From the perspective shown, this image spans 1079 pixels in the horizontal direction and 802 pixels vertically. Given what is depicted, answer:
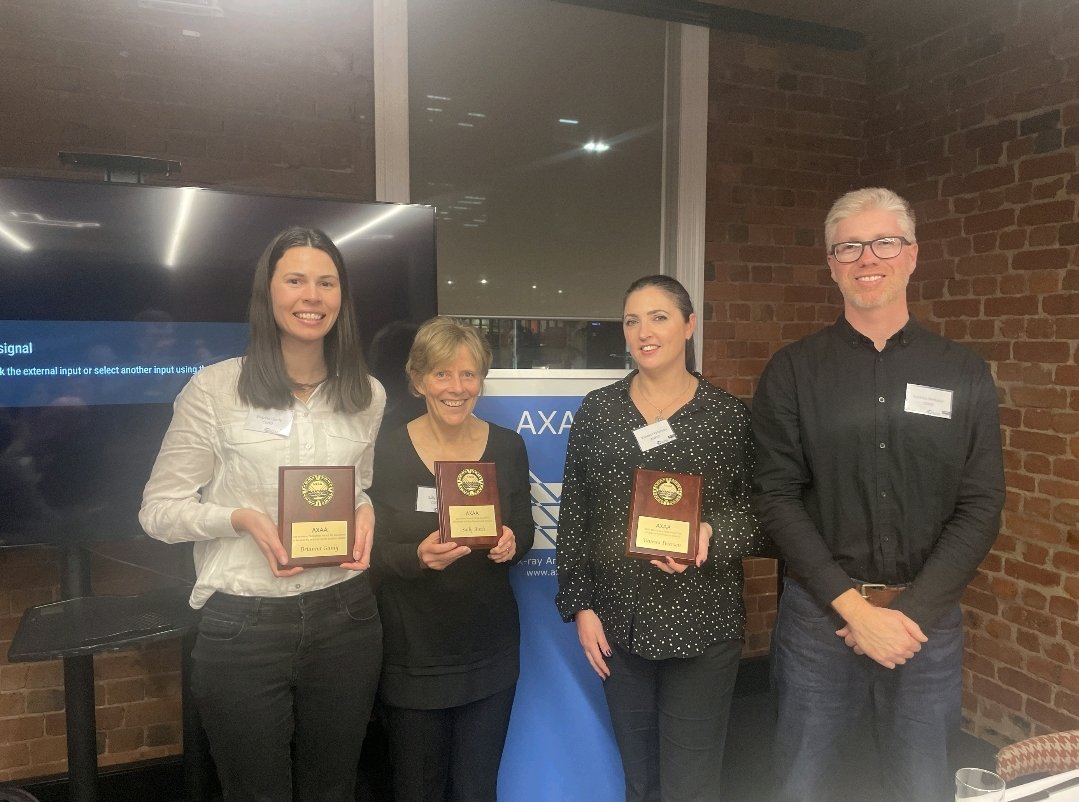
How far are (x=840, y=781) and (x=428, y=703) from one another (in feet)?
5.34

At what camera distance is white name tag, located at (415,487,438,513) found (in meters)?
1.61

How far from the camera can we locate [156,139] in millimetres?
2238

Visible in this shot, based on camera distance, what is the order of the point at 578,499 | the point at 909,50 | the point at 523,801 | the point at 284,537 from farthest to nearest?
1. the point at 909,50
2. the point at 523,801
3. the point at 578,499
4. the point at 284,537

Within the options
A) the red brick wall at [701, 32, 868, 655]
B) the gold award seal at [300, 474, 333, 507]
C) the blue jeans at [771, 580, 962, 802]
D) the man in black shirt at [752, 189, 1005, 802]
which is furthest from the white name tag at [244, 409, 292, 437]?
the red brick wall at [701, 32, 868, 655]

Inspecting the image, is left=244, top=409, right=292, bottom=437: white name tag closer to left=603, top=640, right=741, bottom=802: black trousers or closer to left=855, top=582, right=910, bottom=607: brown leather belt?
left=603, top=640, right=741, bottom=802: black trousers

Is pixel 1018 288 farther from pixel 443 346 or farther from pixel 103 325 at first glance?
pixel 103 325

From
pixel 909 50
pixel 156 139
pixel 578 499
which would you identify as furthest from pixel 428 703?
pixel 909 50

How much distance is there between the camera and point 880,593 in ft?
4.89

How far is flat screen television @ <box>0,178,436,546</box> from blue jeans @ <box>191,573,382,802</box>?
2.26ft

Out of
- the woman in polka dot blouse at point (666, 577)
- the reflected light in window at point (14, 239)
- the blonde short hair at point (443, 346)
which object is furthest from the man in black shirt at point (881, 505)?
the reflected light in window at point (14, 239)

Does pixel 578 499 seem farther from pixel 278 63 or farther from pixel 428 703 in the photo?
pixel 278 63

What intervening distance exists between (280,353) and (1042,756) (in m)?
1.61

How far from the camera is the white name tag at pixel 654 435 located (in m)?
1.58

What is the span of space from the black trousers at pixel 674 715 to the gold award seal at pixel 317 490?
750 millimetres
